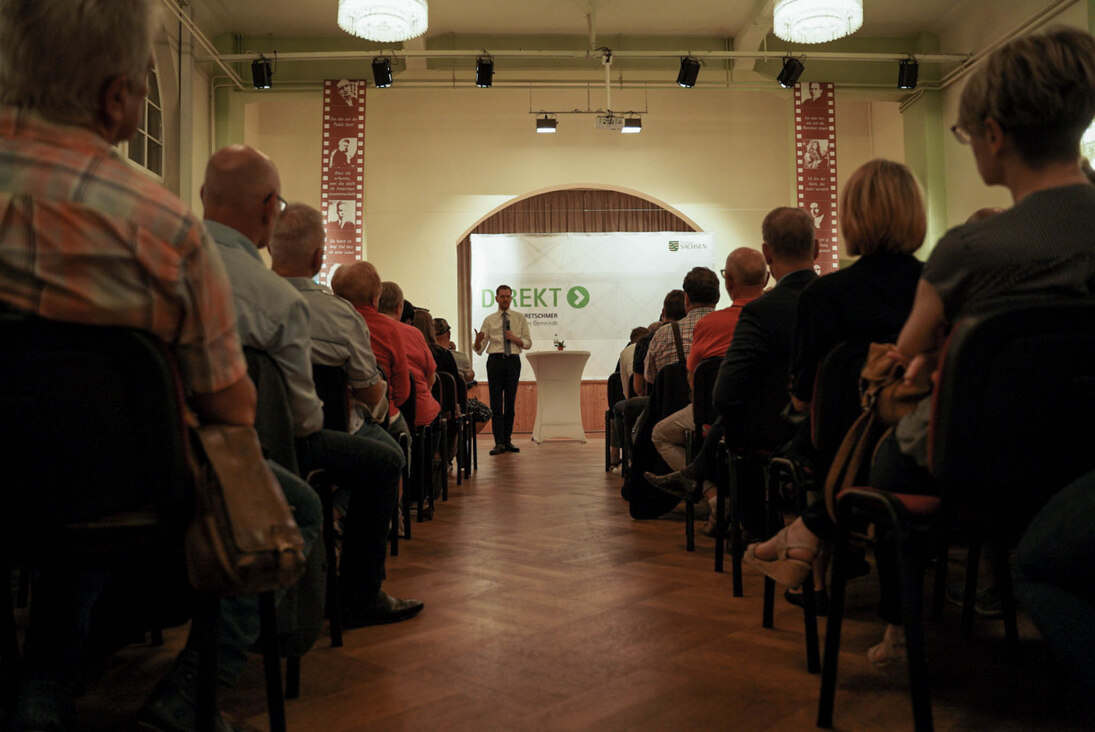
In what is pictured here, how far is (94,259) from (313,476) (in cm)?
108

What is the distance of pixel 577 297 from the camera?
35.9 feet

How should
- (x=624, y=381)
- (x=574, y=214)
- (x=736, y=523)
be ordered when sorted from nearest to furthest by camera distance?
1. (x=736, y=523)
2. (x=624, y=381)
3. (x=574, y=214)

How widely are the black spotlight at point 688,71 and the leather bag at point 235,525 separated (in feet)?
28.1

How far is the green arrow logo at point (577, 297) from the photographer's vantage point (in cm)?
1094

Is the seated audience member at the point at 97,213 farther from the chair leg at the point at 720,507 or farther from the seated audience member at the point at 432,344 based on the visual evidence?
the seated audience member at the point at 432,344

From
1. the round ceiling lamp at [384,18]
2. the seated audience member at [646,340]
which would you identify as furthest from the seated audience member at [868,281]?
the round ceiling lamp at [384,18]

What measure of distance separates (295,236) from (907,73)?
8477 millimetres

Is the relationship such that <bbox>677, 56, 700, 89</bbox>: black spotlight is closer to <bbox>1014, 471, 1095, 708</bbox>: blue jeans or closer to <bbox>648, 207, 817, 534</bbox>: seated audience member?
<bbox>648, 207, 817, 534</bbox>: seated audience member

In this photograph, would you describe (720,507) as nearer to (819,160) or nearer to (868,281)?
→ (868,281)

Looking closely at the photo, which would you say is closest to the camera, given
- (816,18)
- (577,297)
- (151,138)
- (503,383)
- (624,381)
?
(624,381)

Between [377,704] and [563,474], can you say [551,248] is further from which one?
[377,704]

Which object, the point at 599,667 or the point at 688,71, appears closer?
the point at 599,667

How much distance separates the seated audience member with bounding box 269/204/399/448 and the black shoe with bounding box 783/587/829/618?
51.8 inches

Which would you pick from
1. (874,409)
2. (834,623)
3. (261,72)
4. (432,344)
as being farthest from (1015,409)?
(261,72)
